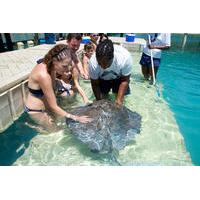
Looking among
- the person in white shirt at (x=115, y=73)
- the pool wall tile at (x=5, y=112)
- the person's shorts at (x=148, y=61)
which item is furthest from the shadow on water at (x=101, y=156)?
the person's shorts at (x=148, y=61)

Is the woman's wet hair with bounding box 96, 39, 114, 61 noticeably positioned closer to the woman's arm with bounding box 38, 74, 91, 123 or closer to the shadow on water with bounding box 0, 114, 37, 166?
the woman's arm with bounding box 38, 74, 91, 123

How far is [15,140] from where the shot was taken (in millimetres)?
5027

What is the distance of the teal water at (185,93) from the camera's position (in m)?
5.50

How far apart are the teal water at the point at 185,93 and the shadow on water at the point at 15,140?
3498 millimetres

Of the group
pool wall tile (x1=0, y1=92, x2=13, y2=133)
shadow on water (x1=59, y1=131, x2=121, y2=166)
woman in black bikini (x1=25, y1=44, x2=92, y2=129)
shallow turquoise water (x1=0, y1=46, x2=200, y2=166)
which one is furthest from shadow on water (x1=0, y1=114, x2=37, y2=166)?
shadow on water (x1=59, y1=131, x2=121, y2=166)

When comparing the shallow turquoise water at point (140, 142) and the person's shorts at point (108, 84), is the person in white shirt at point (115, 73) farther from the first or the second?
the shallow turquoise water at point (140, 142)

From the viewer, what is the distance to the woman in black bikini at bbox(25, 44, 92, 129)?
12.9 feet

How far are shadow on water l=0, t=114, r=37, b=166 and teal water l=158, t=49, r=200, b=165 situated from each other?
350 centimetres

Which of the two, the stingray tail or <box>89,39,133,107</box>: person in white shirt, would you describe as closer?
the stingray tail

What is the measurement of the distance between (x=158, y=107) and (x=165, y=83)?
280 centimetres

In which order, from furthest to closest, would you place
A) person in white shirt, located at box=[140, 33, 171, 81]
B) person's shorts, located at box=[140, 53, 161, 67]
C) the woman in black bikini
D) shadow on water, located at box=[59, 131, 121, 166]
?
person's shorts, located at box=[140, 53, 161, 67] < person in white shirt, located at box=[140, 33, 171, 81] < shadow on water, located at box=[59, 131, 121, 166] < the woman in black bikini

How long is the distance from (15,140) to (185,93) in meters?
6.02
